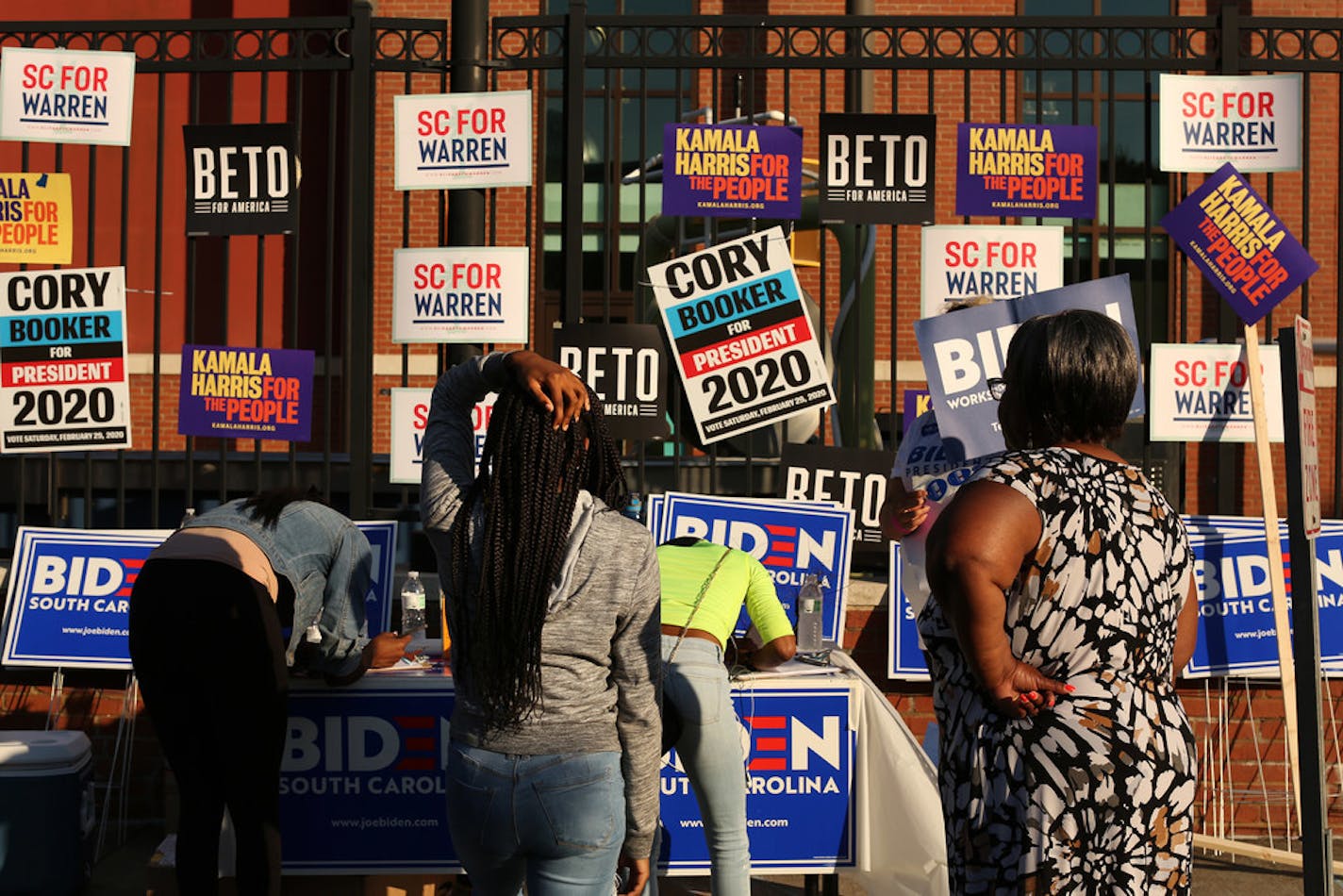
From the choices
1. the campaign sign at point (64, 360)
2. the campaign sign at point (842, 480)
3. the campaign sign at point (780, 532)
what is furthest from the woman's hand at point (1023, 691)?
the campaign sign at point (64, 360)

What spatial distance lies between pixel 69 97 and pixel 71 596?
8.04 ft

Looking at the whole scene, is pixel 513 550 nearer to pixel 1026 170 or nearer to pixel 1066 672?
pixel 1066 672

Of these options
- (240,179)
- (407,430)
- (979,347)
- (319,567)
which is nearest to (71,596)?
(407,430)

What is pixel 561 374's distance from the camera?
301cm

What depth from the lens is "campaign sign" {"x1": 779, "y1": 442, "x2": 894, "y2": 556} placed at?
6.85m

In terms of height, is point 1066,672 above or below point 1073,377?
below

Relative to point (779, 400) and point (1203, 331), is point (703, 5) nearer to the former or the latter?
point (1203, 331)

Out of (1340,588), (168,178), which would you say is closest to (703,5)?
(168,178)

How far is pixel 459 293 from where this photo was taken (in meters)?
6.88

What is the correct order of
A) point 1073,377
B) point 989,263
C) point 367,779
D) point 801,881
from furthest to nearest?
point 989,263 → point 801,881 → point 367,779 → point 1073,377

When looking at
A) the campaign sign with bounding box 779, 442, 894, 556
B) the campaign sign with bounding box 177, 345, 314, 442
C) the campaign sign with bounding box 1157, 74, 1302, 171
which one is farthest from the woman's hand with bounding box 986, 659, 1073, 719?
the campaign sign with bounding box 177, 345, 314, 442

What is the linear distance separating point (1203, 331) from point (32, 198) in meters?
12.3

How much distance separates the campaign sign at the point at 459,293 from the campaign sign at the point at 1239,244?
119 inches

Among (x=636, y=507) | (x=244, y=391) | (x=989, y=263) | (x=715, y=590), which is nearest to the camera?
(x=715, y=590)
